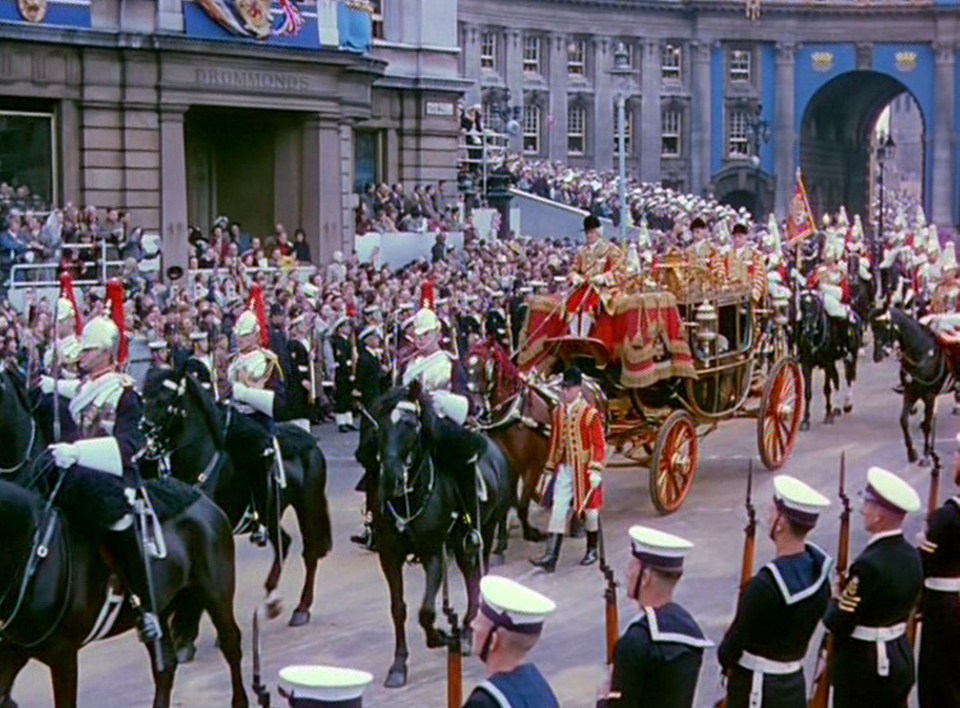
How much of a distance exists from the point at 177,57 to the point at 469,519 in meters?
18.0

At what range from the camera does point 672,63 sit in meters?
68.3

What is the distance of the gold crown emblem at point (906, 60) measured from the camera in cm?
7044

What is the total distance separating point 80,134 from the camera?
2802 cm

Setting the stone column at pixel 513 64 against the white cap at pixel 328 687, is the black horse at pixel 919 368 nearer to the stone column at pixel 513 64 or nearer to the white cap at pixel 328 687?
the white cap at pixel 328 687

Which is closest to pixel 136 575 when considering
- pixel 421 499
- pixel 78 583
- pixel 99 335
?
pixel 78 583

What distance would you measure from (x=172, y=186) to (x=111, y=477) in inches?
773

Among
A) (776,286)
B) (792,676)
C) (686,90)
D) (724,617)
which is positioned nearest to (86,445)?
(792,676)

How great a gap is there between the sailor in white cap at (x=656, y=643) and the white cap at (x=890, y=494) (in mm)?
1719

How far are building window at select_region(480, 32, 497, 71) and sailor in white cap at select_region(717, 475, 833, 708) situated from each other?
53.9m

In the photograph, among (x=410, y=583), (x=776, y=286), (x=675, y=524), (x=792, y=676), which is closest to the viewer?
(x=792, y=676)

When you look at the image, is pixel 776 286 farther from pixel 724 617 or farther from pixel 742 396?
pixel 724 617

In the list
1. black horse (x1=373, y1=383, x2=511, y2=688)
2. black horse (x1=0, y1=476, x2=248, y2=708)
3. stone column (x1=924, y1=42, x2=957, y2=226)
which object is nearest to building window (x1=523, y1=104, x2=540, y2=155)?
stone column (x1=924, y1=42, x2=957, y2=226)

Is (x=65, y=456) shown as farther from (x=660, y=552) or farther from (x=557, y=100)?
(x=557, y=100)

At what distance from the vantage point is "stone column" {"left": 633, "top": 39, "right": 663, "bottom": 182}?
219 ft
